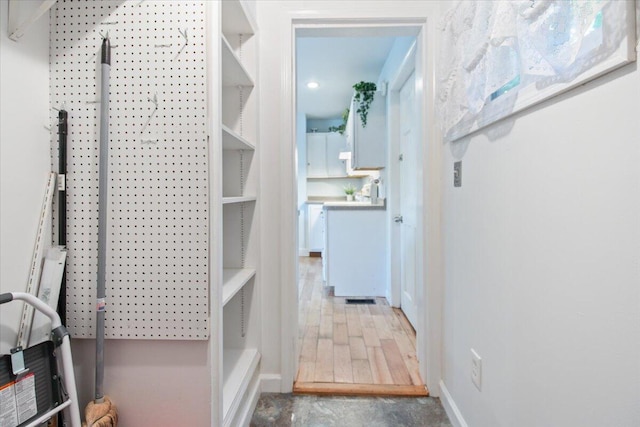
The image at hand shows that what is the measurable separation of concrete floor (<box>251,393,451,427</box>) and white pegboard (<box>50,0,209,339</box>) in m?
0.82

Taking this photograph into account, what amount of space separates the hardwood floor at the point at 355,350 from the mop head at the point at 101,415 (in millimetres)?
996

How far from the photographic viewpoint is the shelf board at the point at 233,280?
126cm

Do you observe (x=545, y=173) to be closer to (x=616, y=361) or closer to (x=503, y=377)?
(x=616, y=361)

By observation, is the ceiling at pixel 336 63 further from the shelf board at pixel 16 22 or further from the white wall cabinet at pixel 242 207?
the shelf board at pixel 16 22

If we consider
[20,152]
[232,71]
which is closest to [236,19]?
[232,71]

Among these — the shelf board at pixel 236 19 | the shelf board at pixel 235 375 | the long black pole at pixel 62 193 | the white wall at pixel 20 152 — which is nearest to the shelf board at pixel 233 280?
the shelf board at pixel 235 375

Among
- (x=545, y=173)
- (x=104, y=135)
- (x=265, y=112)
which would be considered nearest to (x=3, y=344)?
(x=104, y=135)

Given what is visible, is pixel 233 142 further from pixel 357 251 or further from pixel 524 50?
pixel 357 251

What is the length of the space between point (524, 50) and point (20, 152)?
1.40m

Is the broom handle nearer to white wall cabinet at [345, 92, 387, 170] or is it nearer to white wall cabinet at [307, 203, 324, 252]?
white wall cabinet at [345, 92, 387, 170]

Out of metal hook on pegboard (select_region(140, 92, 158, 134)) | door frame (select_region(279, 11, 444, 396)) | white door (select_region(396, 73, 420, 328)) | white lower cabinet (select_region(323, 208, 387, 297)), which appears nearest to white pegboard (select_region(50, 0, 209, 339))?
metal hook on pegboard (select_region(140, 92, 158, 134))

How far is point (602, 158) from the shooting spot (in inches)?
26.6

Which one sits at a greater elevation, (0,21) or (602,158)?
(0,21)

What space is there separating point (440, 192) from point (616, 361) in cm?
115
